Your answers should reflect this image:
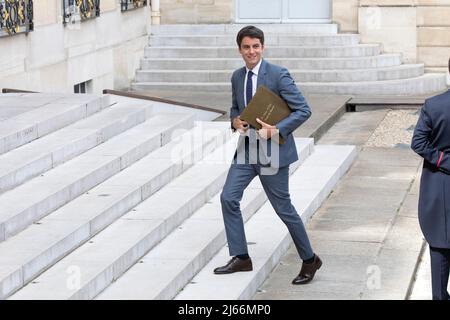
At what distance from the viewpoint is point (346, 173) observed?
43.2 feet

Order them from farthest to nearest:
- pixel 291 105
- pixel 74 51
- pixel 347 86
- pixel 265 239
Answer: pixel 347 86 → pixel 74 51 → pixel 265 239 → pixel 291 105

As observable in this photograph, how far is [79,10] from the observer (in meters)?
17.0

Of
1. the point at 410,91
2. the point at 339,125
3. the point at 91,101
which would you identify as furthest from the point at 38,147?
the point at 410,91

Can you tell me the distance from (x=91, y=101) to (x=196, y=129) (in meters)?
1.19

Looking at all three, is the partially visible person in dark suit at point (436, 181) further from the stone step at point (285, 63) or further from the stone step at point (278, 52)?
the stone step at point (278, 52)

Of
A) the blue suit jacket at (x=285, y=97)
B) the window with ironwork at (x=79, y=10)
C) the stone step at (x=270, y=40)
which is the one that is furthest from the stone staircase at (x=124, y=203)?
the stone step at (x=270, y=40)

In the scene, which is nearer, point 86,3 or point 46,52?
point 46,52

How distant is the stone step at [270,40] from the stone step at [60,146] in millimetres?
7604

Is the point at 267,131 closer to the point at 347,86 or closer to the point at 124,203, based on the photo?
the point at 124,203

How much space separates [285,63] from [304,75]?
0.44m

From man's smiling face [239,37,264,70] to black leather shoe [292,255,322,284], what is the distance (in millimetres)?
1567

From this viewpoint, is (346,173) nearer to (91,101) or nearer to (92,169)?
(91,101)

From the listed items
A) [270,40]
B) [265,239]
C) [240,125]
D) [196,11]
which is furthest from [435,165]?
[196,11]

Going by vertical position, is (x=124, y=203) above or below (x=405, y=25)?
below
